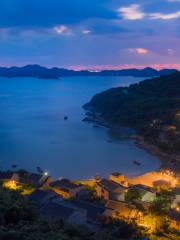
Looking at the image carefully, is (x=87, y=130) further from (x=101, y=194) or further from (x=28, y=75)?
(x=28, y=75)

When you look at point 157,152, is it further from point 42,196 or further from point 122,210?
point 42,196

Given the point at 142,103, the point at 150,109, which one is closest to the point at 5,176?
the point at 150,109

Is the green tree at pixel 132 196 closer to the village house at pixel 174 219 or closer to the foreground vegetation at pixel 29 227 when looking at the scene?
the village house at pixel 174 219

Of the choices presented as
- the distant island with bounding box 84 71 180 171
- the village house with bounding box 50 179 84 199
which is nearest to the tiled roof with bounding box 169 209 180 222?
the village house with bounding box 50 179 84 199

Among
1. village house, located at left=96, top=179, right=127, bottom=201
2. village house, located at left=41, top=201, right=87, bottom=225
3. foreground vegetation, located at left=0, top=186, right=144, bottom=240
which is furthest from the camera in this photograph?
village house, located at left=96, top=179, right=127, bottom=201

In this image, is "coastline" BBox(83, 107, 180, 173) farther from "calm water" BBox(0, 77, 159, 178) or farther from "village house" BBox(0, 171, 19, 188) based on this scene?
"village house" BBox(0, 171, 19, 188)
